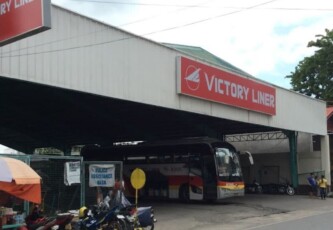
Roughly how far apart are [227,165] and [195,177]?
1.83 meters

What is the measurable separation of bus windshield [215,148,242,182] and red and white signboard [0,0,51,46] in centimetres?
1623

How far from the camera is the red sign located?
2141cm

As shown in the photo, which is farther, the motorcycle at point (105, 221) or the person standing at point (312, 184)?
the person standing at point (312, 184)

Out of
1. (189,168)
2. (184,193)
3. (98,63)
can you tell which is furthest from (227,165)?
(98,63)

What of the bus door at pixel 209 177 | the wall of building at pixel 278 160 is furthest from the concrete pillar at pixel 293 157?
the bus door at pixel 209 177

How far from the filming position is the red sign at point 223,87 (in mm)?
21406

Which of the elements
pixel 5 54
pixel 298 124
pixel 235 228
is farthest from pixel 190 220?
pixel 298 124

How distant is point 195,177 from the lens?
2653 cm

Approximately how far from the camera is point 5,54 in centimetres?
Answer: 1380

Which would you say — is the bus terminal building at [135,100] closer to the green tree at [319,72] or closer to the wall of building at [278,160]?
the wall of building at [278,160]

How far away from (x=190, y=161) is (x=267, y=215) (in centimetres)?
638

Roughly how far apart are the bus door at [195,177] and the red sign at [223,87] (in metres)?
3.72

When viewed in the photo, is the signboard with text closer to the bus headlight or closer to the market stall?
the market stall

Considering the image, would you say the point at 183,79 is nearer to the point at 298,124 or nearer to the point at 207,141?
the point at 207,141
